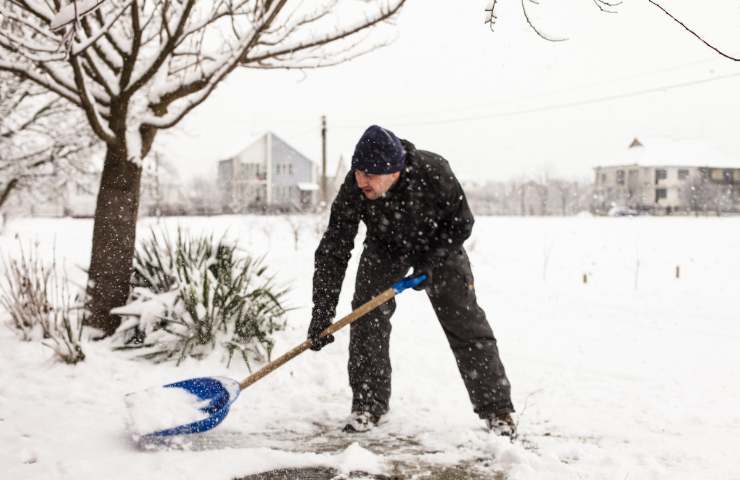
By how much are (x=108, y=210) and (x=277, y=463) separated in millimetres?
3091

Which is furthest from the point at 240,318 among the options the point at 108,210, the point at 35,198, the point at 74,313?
the point at 35,198

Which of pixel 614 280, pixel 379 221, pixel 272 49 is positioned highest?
pixel 272 49

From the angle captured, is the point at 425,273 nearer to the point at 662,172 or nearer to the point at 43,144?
the point at 43,144

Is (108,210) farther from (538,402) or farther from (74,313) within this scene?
(538,402)

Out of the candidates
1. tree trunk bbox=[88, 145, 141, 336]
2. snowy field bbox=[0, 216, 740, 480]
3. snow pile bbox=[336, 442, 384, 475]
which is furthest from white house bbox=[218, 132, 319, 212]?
snow pile bbox=[336, 442, 384, 475]

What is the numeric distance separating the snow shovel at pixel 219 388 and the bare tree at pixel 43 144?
27.4 feet

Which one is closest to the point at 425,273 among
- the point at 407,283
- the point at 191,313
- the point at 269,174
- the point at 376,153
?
the point at 407,283

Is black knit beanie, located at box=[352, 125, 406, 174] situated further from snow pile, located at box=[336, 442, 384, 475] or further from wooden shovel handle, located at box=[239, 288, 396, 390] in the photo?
snow pile, located at box=[336, 442, 384, 475]

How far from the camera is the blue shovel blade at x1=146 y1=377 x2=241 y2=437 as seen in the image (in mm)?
2902

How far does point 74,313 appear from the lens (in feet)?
17.7

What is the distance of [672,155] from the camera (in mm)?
62219

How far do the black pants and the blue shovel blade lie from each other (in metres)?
0.69

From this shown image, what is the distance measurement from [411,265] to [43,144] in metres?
10.4

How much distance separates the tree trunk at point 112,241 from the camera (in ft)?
15.9
